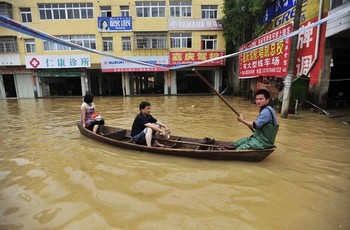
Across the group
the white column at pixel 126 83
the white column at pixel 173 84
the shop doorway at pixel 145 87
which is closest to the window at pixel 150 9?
the white column at pixel 173 84

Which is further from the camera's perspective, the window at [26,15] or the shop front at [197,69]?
the shop front at [197,69]

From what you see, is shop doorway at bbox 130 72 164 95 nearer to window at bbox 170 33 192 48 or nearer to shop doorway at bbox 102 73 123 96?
shop doorway at bbox 102 73 123 96

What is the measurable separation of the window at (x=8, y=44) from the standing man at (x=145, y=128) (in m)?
21.1

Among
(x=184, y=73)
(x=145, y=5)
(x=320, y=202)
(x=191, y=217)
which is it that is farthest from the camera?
(x=184, y=73)

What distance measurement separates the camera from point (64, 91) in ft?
81.1

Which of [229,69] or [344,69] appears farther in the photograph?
[229,69]

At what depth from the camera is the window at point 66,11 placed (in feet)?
67.2

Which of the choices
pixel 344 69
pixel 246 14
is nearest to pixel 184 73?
pixel 246 14

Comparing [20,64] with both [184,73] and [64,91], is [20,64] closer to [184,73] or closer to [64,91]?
[64,91]

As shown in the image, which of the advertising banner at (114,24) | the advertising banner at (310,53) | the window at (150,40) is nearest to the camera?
the advertising banner at (310,53)

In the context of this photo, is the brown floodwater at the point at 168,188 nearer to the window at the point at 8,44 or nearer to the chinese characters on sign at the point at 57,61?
the chinese characters on sign at the point at 57,61

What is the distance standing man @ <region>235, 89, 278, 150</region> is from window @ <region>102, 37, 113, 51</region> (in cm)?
1898

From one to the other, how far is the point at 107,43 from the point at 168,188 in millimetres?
19607

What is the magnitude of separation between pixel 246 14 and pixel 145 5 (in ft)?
28.4
